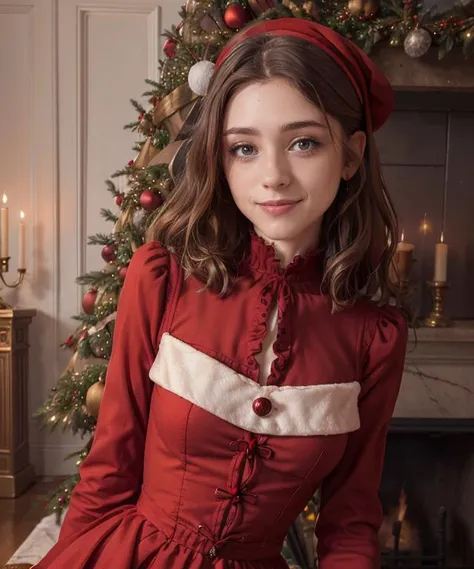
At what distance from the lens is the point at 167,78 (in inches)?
72.4

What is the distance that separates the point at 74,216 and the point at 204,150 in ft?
7.29

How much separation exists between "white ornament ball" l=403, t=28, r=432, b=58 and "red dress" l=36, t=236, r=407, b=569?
1.25 meters

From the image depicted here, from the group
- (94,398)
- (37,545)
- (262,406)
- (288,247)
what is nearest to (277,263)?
(288,247)

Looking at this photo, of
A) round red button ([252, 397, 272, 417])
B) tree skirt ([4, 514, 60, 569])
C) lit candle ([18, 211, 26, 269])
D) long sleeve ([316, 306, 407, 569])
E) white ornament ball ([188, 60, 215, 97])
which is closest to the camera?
round red button ([252, 397, 272, 417])

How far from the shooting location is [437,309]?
2193 mm

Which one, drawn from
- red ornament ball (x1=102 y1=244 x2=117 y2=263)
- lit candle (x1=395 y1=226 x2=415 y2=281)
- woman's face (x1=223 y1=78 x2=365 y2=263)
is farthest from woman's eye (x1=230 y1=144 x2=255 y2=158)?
lit candle (x1=395 y1=226 x2=415 y2=281)

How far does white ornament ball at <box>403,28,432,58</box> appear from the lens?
183 centimetres

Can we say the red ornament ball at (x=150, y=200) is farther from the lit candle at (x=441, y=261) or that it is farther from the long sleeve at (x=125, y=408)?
the lit candle at (x=441, y=261)

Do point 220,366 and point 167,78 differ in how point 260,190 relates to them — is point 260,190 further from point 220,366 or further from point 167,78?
point 167,78

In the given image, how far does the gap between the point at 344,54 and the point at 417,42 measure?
3.85ft

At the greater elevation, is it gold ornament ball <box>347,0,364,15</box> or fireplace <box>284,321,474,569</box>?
gold ornament ball <box>347,0,364,15</box>

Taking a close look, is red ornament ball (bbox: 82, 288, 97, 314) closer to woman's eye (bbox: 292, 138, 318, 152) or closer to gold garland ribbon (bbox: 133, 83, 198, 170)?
gold garland ribbon (bbox: 133, 83, 198, 170)

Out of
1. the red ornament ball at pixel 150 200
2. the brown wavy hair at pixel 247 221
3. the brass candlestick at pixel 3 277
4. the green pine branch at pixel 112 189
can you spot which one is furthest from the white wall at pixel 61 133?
the brown wavy hair at pixel 247 221

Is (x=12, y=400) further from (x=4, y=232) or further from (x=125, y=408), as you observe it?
(x=125, y=408)
